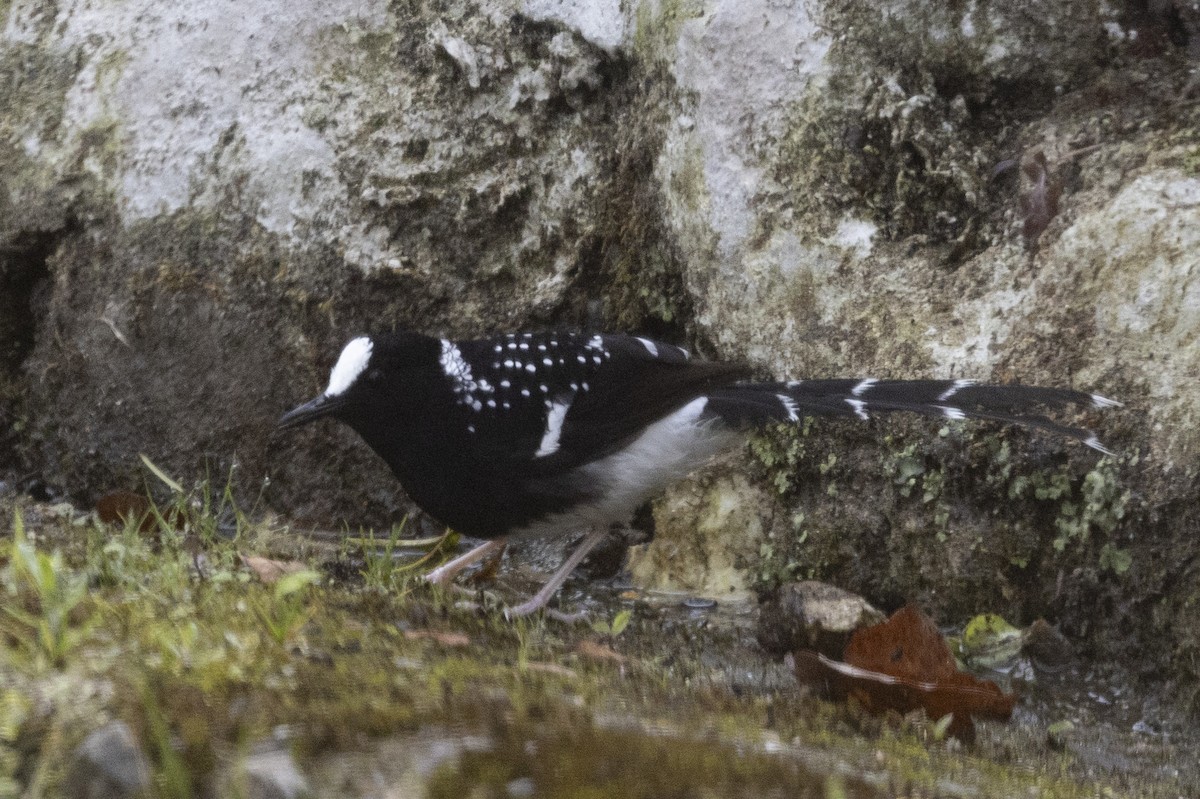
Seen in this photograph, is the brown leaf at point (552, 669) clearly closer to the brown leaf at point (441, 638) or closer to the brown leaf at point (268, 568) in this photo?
the brown leaf at point (441, 638)

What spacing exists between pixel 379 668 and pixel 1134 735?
81.9 inches

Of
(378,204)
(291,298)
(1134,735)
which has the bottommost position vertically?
(1134,735)

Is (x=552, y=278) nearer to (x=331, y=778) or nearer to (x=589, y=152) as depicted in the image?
(x=589, y=152)

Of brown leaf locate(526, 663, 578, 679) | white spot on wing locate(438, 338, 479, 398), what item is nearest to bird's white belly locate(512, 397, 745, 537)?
white spot on wing locate(438, 338, 479, 398)

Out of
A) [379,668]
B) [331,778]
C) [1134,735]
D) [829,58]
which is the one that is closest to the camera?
[331,778]

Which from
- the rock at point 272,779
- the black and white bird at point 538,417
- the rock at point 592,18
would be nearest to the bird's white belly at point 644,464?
the black and white bird at point 538,417

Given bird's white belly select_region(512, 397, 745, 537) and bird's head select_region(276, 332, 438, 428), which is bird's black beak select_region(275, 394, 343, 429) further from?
bird's white belly select_region(512, 397, 745, 537)

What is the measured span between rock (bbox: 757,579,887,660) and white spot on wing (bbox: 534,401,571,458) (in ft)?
2.97

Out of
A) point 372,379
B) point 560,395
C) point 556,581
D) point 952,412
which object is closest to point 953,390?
point 952,412

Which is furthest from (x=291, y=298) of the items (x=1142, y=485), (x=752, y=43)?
(x=1142, y=485)

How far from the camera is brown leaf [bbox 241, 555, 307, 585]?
3.13 meters

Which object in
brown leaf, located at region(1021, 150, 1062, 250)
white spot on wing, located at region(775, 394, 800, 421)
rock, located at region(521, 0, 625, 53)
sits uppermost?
rock, located at region(521, 0, 625, 53)

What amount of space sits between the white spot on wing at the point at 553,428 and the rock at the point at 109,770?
2307mm

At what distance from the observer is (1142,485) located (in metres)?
3.34
